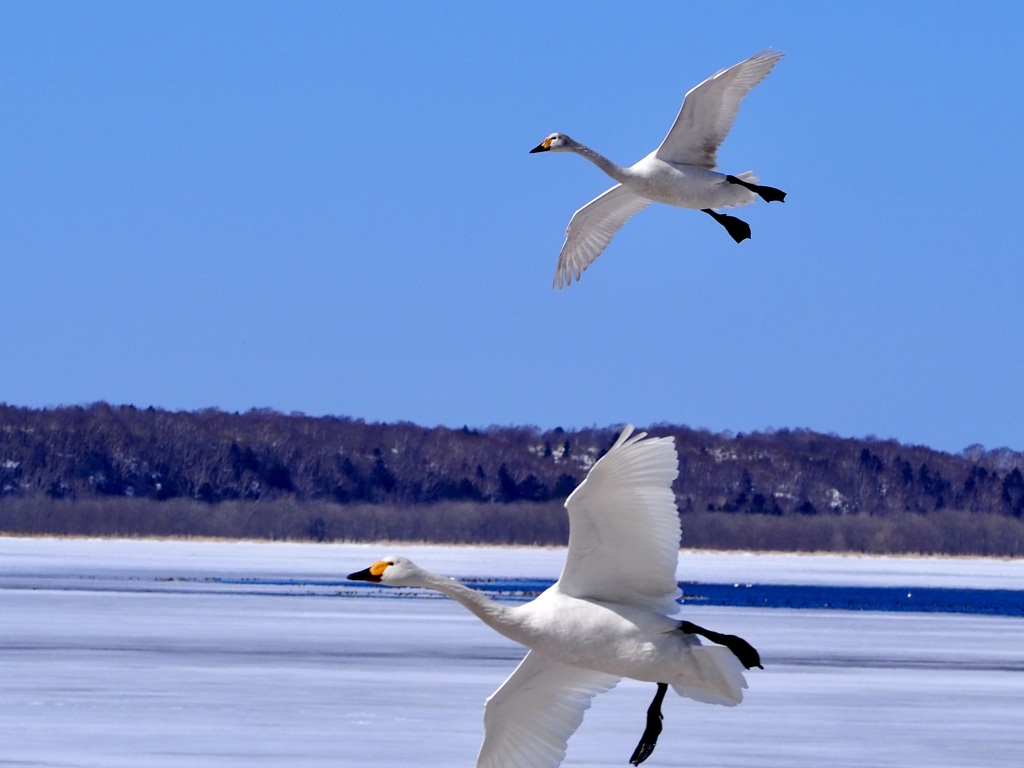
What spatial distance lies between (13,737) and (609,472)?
516 cm

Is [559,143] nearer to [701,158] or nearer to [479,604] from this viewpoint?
[701,158]

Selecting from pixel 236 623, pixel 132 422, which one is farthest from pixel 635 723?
pixel 132 422

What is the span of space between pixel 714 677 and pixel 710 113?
434 cm

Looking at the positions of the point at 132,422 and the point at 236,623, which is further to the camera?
the point at 132,422

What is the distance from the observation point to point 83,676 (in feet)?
46.6

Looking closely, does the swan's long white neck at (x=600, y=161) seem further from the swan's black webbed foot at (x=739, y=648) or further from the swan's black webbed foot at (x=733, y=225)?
the swan's black webbed foot at (x=739, y=648)

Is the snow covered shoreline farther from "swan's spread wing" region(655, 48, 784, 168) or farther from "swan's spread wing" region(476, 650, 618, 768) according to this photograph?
"swan's spread wing" region(476, 650, 618, 768)

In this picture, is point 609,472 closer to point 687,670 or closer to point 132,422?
point 687,670

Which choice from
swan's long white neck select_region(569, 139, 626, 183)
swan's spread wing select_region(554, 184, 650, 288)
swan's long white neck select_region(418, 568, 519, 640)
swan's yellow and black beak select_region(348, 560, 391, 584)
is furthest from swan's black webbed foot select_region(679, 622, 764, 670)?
swan's spread wing select_region(554, 184, 650, 288)

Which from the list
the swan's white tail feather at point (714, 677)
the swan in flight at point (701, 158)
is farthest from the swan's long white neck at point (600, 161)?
the swan's white tail feather at point (714, 677)

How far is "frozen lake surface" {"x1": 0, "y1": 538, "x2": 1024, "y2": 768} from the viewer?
11.1 meters

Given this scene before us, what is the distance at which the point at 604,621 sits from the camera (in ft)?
26.0

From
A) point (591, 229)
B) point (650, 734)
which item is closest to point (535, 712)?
point (650, 734)

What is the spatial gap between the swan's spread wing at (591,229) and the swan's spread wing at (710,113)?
1268 mm
